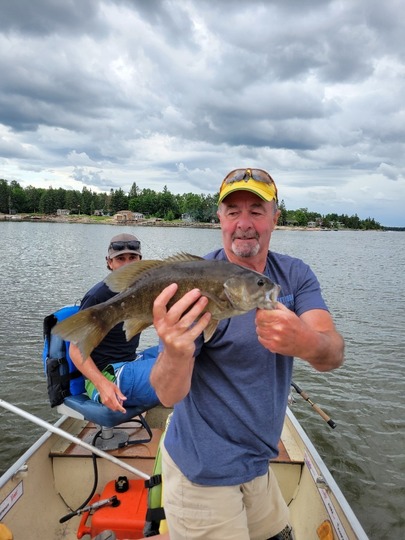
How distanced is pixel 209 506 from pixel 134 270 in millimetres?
1591

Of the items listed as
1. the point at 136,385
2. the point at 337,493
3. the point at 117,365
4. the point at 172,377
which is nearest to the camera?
the point at 172,377

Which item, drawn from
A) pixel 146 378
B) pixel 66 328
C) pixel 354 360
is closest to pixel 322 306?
pixel 66 328

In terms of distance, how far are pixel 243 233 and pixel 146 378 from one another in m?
3.00

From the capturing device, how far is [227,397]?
8.71 feet

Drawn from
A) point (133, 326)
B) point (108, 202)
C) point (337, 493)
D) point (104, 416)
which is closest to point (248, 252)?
point (133, 326)

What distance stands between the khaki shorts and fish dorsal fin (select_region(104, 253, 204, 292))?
47.8 inches

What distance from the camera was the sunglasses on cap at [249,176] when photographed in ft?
10.1

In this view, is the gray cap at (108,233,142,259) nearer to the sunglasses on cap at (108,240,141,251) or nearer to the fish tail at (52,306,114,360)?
the sunglasses on cap at (108,240,141,251)

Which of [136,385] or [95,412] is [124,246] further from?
[95,412]

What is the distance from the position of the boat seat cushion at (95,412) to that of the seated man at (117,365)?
0.09 metres

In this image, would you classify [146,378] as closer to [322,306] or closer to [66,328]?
[66,328]

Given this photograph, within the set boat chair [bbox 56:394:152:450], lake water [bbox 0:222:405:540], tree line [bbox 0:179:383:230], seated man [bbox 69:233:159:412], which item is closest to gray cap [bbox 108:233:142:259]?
seated man [bbox 69:233:159:412]

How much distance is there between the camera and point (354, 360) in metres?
14.0

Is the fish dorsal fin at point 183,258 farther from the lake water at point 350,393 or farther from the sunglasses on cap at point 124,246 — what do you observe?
the lake water at point 350,393
